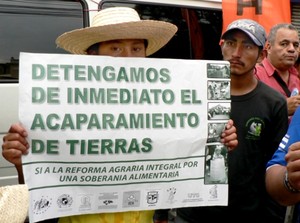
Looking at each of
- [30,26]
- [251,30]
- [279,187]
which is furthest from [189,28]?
[279,187]

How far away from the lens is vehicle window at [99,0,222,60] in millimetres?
4219

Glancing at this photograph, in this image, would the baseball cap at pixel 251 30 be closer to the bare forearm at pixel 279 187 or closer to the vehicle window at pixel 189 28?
the bare forearm at pixel 279 187

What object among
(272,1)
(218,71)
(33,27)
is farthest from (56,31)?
(272,1)

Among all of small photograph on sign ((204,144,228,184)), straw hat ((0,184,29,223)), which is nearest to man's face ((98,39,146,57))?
small photograph on sign ((204,144,228,184))

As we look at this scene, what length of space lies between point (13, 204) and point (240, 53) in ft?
6.41

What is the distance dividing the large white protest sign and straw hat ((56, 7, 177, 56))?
15 cm

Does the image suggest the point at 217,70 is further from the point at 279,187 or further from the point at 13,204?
the point at 13,204

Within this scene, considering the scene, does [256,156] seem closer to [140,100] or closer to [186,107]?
[186,107]

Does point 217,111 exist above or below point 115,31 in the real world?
below

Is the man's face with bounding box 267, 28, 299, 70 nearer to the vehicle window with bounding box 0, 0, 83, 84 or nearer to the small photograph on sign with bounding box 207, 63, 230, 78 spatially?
the vehicle window with bounding box 0, 0, 83, 84

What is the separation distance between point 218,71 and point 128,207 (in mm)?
714

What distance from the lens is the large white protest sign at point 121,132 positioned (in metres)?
2.00

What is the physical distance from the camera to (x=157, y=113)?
218 cm

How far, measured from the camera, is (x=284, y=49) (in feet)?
13.6
